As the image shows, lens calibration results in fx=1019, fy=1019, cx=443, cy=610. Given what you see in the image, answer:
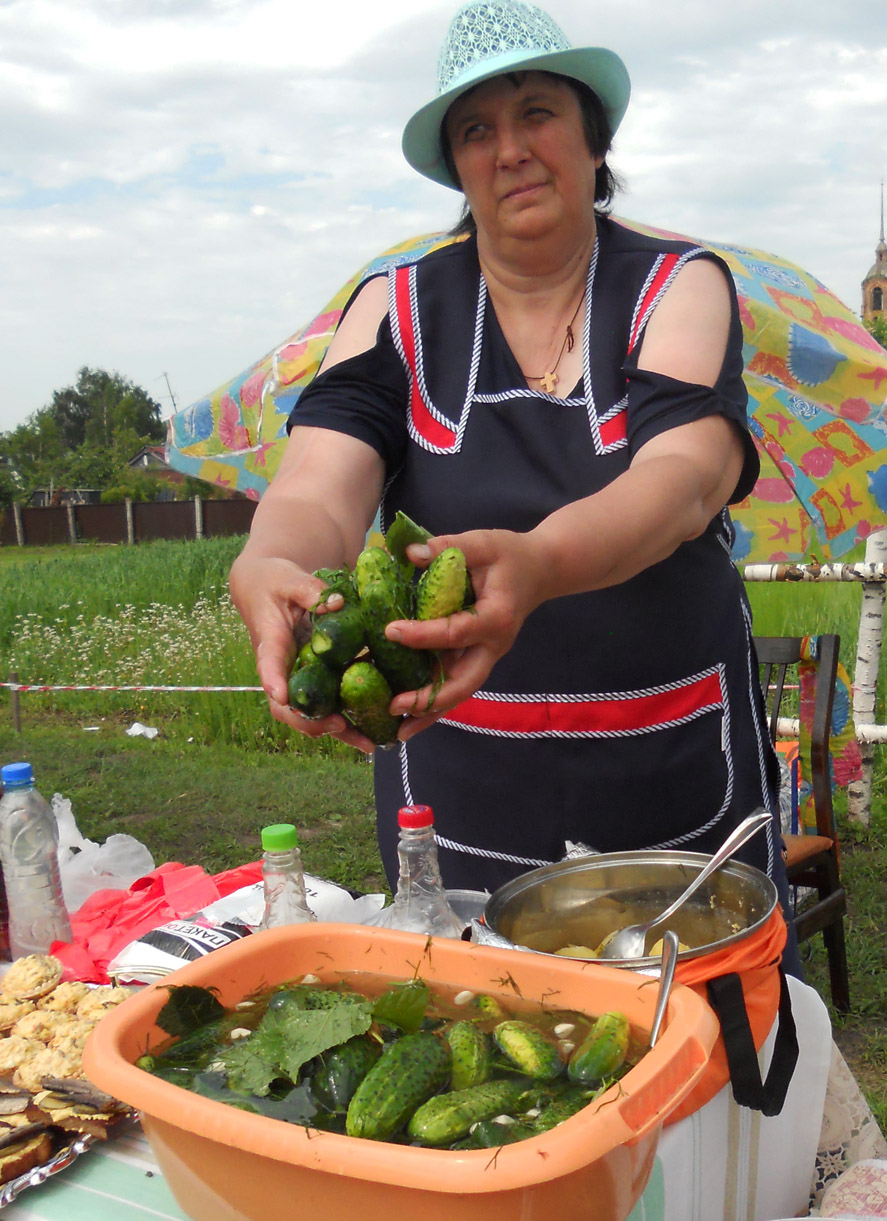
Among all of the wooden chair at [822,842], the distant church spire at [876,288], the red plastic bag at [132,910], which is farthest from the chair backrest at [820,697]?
the distant church spire at [876,288]

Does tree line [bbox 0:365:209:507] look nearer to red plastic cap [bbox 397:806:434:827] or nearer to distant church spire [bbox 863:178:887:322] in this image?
red plastic cap [bbox 397:806:434:827]

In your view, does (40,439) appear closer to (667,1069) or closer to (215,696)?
(215,696)

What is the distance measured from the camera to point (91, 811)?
6.52 metres

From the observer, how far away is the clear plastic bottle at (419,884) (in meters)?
1.61

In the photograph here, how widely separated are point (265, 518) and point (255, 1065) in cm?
97

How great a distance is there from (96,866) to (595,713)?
1.63 m

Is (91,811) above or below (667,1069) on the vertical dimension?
below

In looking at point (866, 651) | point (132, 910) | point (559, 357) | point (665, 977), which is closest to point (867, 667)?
point (866, 651)

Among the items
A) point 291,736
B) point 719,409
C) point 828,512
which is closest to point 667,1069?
point 719,409

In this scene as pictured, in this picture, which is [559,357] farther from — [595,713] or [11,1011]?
[11,1011]

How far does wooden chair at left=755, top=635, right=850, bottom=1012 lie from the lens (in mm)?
3811

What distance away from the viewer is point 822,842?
3.91m

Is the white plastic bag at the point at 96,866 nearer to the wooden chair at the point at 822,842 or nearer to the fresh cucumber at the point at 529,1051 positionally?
the fresh cucumber at the point at 529,1051

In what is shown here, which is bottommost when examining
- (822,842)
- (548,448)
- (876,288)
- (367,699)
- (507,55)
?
(822,842)
